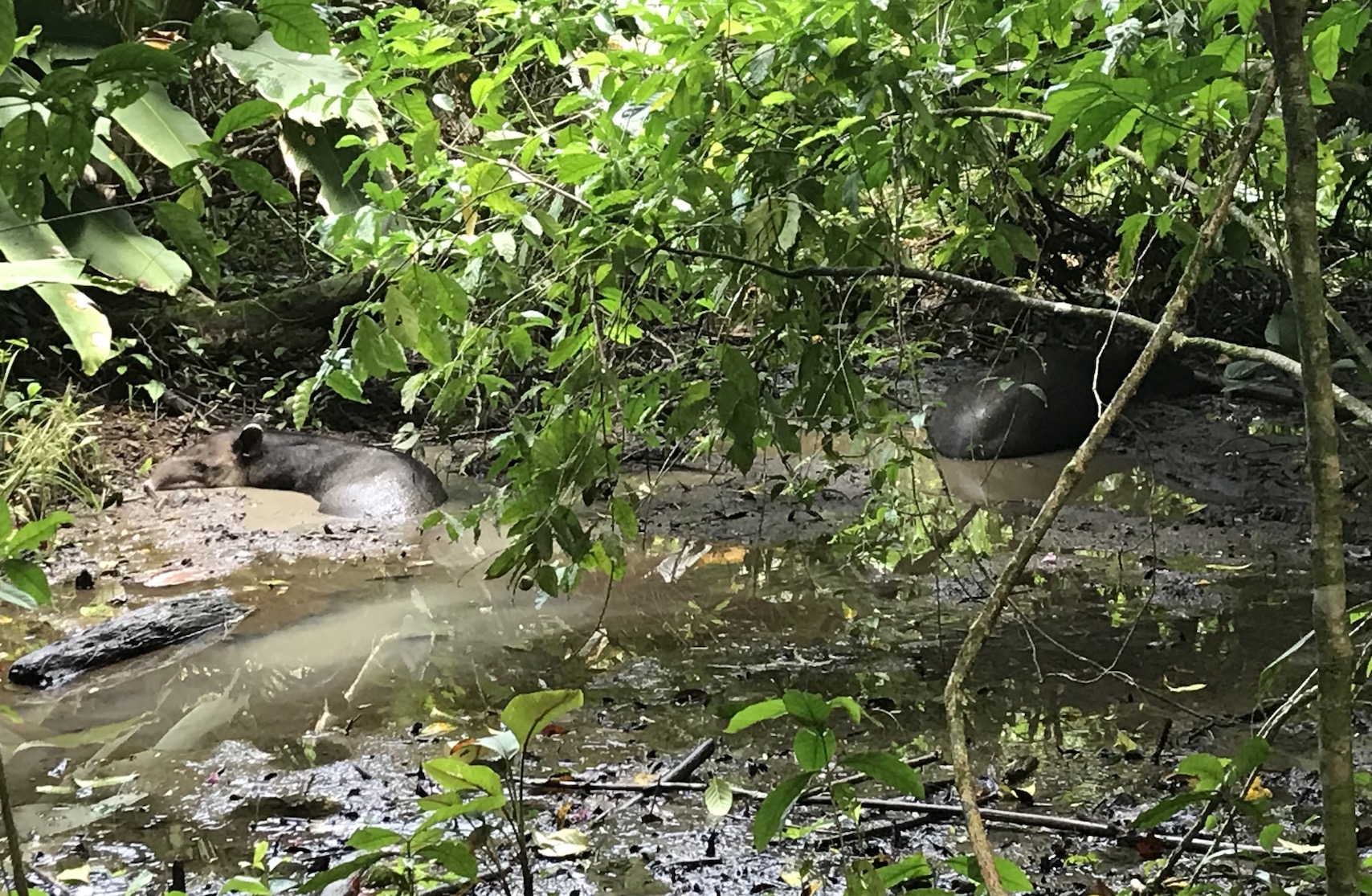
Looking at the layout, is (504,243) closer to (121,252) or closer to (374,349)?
(374,349)

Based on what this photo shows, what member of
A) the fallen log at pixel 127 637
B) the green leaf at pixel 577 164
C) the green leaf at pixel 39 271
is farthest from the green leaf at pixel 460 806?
the green leaf at pixel 39 271

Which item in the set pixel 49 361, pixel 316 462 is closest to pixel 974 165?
pixel 316 462

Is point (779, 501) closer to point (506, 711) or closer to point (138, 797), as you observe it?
point (138, 797)

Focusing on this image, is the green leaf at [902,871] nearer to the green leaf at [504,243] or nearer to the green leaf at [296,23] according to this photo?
the green leaf at [296,23]

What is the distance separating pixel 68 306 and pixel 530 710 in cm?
489

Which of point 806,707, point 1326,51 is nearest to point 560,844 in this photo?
point 806,707

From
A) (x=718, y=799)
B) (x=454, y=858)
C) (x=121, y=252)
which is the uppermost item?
(x=454, y=858)

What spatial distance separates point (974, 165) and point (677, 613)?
6.68ft

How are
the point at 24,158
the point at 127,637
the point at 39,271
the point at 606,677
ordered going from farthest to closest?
the point at 39,271, the point at 127,637, the point at 606,677, the point at 24,158

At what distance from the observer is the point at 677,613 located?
3.78 m

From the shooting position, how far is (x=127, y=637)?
11.8 feet

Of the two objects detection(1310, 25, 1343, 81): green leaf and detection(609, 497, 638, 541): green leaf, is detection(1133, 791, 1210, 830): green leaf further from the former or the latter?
detection(1310, 25, 1343, 81): green leaf

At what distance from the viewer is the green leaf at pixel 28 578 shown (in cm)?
118

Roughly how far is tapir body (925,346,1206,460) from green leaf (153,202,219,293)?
16.1ft
